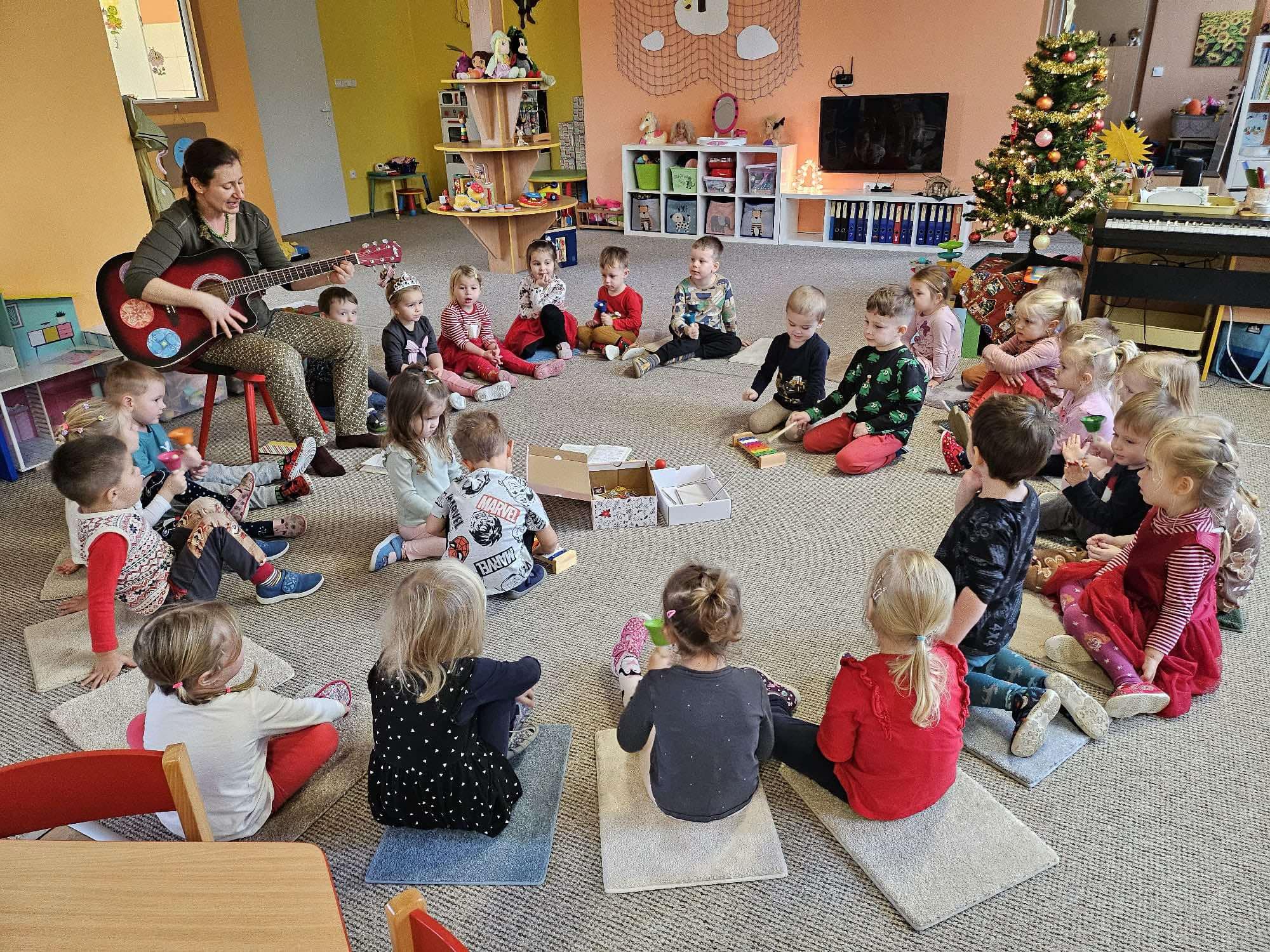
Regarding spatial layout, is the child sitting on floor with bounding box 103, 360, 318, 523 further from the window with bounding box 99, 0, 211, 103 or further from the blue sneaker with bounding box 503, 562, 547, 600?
the window with bounding box 99, 0, 211, 103

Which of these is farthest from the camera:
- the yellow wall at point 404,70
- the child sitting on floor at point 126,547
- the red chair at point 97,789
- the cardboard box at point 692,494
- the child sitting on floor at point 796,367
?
the yellow wall at point 404,70

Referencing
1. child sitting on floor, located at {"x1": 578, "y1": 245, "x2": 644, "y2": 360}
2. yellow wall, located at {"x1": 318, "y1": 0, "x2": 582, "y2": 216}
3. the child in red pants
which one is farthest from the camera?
yellow wall, located at {"x1": 318, "y1": 0, "x2": 582, "y2": 216}

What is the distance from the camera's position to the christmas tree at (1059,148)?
504 cm

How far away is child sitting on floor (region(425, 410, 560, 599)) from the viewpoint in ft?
8.56

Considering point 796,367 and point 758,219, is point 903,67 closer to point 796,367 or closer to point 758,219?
point 758,219

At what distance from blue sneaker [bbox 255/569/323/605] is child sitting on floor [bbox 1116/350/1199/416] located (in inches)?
109

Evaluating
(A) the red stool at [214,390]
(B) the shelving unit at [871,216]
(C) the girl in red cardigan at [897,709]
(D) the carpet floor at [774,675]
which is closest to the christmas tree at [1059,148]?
(D) the carpet floor at [774,675]

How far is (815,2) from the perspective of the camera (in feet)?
25.0

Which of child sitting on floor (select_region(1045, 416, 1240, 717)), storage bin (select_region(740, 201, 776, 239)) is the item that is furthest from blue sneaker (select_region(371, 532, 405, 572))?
storage bin (select_region(740, 201, 776, 239))

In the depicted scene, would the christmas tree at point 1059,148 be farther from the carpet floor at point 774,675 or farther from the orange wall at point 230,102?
the orange wall at point 230,102

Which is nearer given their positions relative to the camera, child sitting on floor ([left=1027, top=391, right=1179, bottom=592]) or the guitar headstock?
child sitting on floor ([left=1027, top=391, right=1179, bottom=592])

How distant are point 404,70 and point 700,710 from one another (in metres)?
10.5

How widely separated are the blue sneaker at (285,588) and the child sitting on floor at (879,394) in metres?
2.10

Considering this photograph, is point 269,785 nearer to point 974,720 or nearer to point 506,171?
point 974,720
